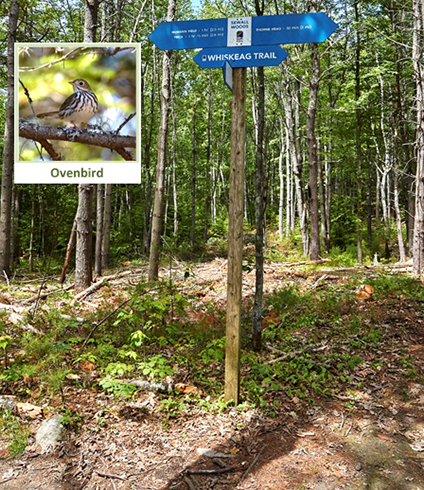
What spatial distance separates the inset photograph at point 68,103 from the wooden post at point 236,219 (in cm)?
113

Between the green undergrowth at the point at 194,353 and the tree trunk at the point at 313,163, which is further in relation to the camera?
the tree trunk at the point at 313,163

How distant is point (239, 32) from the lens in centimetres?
384

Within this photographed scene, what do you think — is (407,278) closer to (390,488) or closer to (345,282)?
(345,282)

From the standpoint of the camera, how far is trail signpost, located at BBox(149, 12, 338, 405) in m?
3.75

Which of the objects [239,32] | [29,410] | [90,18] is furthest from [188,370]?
[90,18]

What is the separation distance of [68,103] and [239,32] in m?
1.83

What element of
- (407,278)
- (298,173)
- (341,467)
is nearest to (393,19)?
(298,173)

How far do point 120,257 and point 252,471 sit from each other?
1518 cm

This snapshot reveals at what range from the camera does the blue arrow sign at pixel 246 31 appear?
3691 mm

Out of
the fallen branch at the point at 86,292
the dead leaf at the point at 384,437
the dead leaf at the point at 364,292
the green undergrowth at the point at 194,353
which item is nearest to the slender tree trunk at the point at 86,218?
the fallen branch at the point at 86,292

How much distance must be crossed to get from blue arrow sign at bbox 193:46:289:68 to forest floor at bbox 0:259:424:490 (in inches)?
146

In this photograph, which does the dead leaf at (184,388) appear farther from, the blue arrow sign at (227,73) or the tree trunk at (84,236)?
the tree trunk at (84,236)

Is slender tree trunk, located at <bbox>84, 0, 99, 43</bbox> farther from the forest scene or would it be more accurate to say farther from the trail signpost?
the trail signpost

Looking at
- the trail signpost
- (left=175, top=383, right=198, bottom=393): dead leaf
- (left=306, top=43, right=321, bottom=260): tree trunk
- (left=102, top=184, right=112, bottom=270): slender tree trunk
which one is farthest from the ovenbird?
(left=306, top=43, right=321, bottom=260): tree trunk
